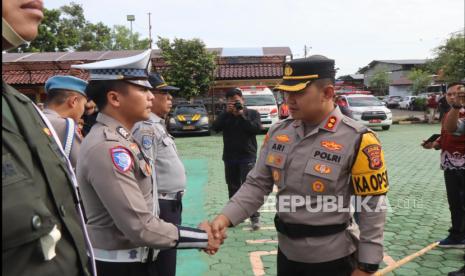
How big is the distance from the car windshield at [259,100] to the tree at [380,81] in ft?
117

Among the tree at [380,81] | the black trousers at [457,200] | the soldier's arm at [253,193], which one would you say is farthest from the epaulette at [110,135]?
the tree at [380,81]

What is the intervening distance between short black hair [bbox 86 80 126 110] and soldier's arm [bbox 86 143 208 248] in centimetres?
33

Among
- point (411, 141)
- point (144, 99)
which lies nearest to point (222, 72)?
point (411, 141)

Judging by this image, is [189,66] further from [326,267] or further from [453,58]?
[326,267]

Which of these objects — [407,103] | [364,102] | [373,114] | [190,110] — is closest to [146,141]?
[190,110]

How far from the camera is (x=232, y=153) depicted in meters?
5.30

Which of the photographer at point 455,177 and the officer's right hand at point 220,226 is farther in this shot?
the photographer at point 455,177

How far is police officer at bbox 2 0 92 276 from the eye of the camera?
3.52 feet

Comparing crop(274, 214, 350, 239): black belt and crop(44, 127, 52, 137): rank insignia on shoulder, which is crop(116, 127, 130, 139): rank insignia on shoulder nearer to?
crop(44, 127, 52, 137): rank insignia on shoulder

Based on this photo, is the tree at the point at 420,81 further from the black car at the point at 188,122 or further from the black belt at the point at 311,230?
the black belt at the point at 311,230

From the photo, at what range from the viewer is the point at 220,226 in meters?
2.36

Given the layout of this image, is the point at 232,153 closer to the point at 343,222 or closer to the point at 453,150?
the point at 453,150

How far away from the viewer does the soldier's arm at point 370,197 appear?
2.04m

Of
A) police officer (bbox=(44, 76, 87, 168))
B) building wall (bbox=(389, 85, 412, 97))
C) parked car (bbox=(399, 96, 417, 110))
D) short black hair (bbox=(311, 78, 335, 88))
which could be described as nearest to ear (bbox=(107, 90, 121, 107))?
short black hair (bbox=(311, 78, 335, 88))
